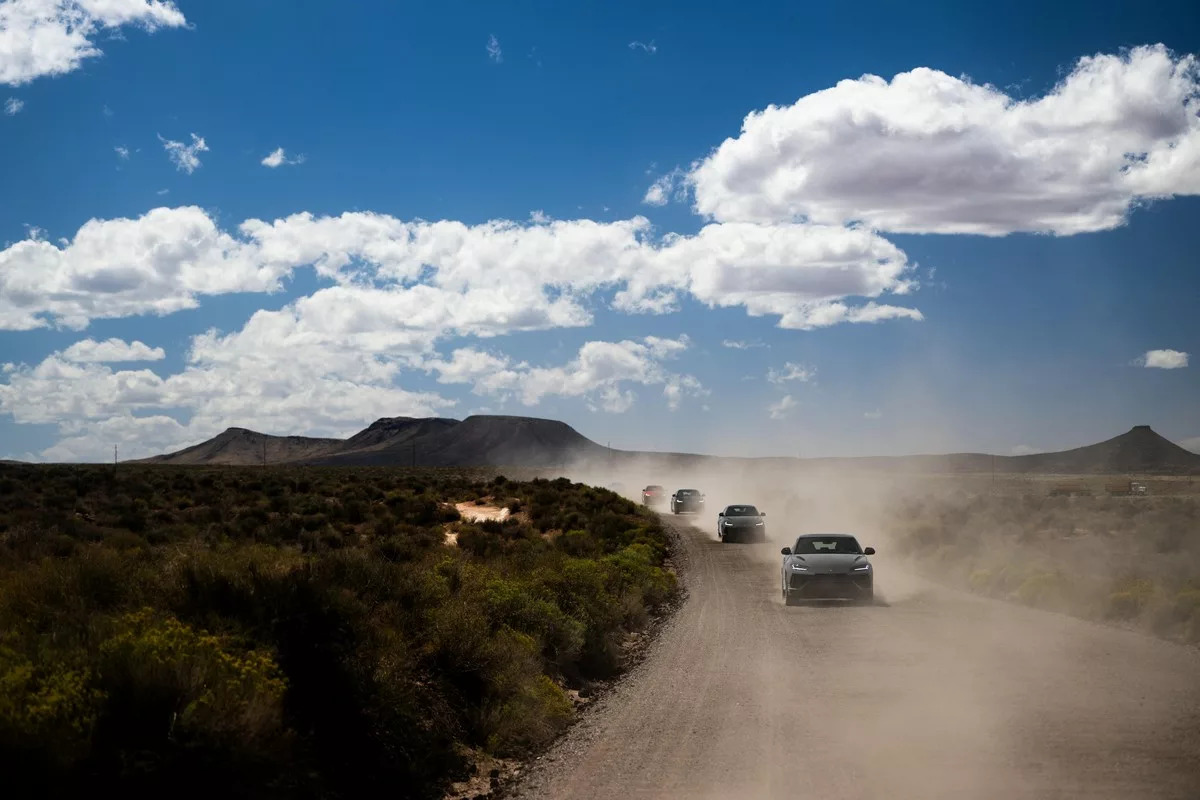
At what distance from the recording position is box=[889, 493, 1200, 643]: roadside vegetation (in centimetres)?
1950

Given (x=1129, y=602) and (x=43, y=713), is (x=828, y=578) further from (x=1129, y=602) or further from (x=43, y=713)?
(x=43, y=713)

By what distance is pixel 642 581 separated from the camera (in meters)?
25.1

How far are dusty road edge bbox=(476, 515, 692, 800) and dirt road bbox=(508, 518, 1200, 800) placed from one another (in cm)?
5

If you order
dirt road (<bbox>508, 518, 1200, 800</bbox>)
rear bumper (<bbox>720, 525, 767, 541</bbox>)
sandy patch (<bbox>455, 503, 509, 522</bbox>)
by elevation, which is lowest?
dirt road (<bbox>508, 518, 1200, 800</bbox>)

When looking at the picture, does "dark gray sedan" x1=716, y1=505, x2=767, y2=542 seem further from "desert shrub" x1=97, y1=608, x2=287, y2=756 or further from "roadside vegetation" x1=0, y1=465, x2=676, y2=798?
"desert shrub" x1=97, y1=608, x2=287, y2=756

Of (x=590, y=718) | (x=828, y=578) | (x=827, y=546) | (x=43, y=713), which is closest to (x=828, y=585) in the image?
(x=828, y=578)

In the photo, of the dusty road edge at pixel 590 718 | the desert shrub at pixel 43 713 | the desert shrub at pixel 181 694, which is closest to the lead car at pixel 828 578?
Answer: the dusty road edge at pixel 590 718

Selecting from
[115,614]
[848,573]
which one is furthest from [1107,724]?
[848,573]

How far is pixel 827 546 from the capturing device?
24797 mm

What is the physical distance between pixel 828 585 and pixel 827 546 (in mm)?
2080

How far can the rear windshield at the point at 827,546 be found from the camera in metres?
24.1

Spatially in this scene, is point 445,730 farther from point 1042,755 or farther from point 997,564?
point 997,564

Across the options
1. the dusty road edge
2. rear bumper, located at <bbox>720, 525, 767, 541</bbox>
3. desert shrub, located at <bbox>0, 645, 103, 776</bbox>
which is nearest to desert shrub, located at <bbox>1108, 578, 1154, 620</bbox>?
the dusty road edge

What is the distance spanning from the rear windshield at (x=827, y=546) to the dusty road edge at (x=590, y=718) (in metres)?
3.06
